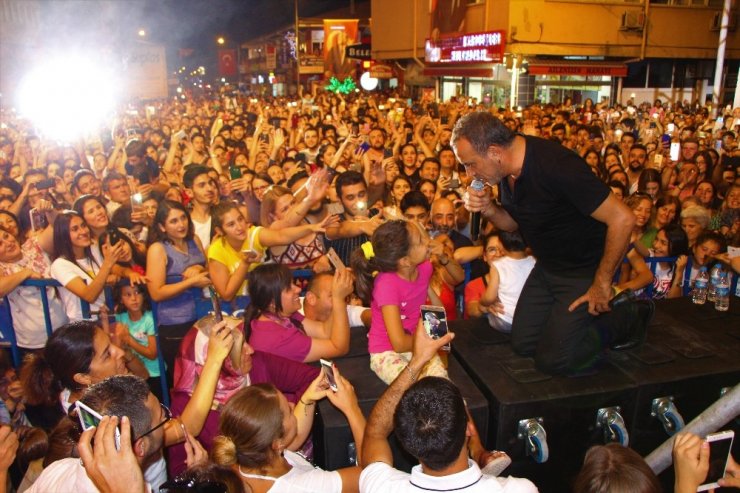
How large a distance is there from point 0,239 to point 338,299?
9.52ft

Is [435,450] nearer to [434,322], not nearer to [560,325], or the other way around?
[434,322]

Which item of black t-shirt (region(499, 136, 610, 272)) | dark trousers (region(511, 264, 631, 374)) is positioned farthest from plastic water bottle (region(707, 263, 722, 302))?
black t-shirt (region(499, 136, 610, 272))

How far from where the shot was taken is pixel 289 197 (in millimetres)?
5289

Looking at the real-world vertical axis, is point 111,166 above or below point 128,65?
below

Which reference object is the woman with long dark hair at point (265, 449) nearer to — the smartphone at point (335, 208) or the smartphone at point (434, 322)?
the smartphone at point (434, 322)

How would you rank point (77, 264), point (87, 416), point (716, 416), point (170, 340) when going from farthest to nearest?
point (77, 264), point (170, 340), point (716, 416), point (87, 416)

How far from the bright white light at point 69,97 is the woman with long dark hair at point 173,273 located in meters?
9.16

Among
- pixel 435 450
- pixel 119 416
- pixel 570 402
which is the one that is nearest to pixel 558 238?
pixel 570 402

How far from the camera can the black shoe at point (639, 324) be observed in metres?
3.28

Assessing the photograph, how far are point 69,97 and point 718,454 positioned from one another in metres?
22.8

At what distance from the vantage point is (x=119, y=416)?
2305 millimetres

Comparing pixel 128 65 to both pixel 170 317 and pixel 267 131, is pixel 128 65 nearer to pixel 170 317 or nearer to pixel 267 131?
pixel 267 131

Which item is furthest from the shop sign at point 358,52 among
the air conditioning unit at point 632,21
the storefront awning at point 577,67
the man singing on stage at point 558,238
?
the man singing on stage at point 558,238

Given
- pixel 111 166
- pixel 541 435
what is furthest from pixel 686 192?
pixel 111 166
